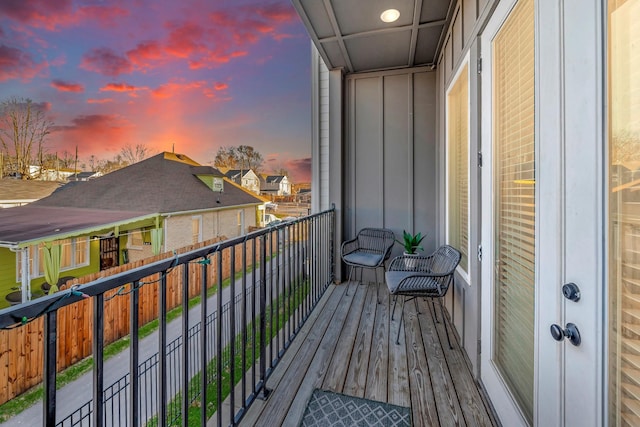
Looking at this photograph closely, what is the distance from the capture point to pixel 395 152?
360cm

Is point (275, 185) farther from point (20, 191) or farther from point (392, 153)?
point (20, 191)

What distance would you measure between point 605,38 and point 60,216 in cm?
352

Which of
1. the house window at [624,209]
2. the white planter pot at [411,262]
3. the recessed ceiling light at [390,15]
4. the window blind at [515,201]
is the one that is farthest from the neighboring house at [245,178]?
the house window at [624,209]

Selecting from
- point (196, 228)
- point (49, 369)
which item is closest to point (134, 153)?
point (196, 228)

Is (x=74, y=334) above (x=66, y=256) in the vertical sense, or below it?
below

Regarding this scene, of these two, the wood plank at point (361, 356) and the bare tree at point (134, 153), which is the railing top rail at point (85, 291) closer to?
the wood plank at point (361, 356)

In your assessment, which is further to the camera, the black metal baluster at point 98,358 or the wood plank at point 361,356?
the wood plank at point 361,356

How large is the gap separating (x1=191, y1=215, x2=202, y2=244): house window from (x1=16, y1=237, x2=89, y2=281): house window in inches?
38.5

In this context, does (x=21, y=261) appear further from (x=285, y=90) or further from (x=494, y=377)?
(x=285, y=90)

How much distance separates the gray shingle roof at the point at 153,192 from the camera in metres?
2.76

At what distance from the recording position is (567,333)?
0.84 m

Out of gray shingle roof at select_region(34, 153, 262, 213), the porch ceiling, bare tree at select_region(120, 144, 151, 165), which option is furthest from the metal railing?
bare tree at select_region(120, 144, 151, 165)

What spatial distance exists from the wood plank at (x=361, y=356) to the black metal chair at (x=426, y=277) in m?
0.24

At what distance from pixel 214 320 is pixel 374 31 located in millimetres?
3004
